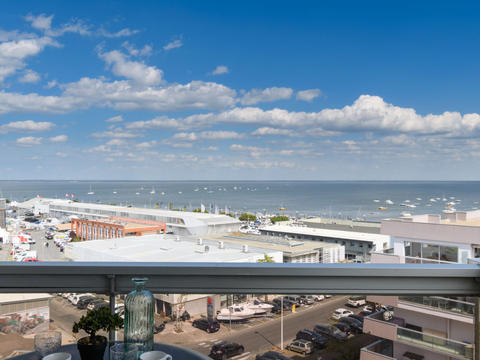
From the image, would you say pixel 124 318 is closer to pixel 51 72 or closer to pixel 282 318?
pixel 282 318

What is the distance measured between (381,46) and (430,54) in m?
11.2

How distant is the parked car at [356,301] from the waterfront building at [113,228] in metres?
20.2

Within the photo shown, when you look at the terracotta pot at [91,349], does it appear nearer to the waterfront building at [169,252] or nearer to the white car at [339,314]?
the white car at [339,314]

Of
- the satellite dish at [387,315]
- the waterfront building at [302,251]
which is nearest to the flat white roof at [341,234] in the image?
the waterfront building at [302,251]

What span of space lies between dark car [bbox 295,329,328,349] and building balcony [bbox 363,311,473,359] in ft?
0.42

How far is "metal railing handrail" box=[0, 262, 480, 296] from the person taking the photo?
1.10 m

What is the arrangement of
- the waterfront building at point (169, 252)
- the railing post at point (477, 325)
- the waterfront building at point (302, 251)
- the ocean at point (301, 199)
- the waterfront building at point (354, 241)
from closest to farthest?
the railing post at point (477, 325)
the waterfront building at point (169, 252)
the waterfront building at point (302, 251)
the waterfront building at point (354, 241)
the ocean at point (301, 199)

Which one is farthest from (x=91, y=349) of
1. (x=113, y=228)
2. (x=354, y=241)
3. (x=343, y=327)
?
(x=113, y=228)

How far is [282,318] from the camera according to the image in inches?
44.2

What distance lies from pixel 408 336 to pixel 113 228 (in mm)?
21380

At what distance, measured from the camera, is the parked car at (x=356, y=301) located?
112 centimetres

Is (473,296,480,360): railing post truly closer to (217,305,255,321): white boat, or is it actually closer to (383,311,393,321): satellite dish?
(383,311,393,321): satellite dish

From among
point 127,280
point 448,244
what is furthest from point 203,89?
point 127,280

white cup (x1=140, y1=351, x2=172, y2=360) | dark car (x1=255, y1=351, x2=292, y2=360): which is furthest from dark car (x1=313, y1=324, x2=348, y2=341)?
white cup (x1=140, y1=351, x2=172, y2=360)
